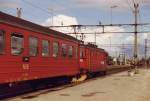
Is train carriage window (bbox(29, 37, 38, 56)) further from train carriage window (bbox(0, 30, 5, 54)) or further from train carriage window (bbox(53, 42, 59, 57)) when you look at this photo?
train carriage window (bbox(53, 42, 59, 57))

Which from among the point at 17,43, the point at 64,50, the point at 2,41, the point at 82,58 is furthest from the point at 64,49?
the point at 2,41

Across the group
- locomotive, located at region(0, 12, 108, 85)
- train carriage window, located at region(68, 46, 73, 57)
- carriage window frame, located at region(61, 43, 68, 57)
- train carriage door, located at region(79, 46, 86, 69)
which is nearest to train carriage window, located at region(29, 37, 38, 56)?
locomotive, located at region(0, 12, 108, 85)

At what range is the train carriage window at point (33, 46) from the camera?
20400mm

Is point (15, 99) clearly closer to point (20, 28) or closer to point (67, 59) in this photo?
point (20, 28)

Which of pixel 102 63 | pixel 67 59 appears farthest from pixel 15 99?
pixel 102 63

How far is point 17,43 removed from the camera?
1891 cm

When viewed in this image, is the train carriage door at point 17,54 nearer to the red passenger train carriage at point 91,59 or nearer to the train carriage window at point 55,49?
the train carriage window at point 55,49

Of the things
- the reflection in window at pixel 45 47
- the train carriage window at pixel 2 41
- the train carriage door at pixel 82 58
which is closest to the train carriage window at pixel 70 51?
the train carriage door at pixel 82 58

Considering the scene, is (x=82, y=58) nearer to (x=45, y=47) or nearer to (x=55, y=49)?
(x=55, y=49)

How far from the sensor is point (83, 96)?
63.7 feet

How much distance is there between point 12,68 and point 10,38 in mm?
1283

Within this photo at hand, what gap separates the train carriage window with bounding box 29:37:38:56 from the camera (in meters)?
20.4

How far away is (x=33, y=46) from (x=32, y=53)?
1.25 feet

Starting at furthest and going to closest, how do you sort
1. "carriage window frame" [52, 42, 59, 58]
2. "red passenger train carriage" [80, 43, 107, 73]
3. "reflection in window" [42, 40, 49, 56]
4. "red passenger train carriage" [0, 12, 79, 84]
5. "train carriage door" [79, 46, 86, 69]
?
"red passenger train carriage" [80, 43, 107, 73] < "train carriage door" [79, 46, 86, 69] < "carriage window frame" [52, 42, 59, 58] < "reflection in window" [42, 40, 49, 56] < "red passenger train carriage" [0, 12, 79, 84]
